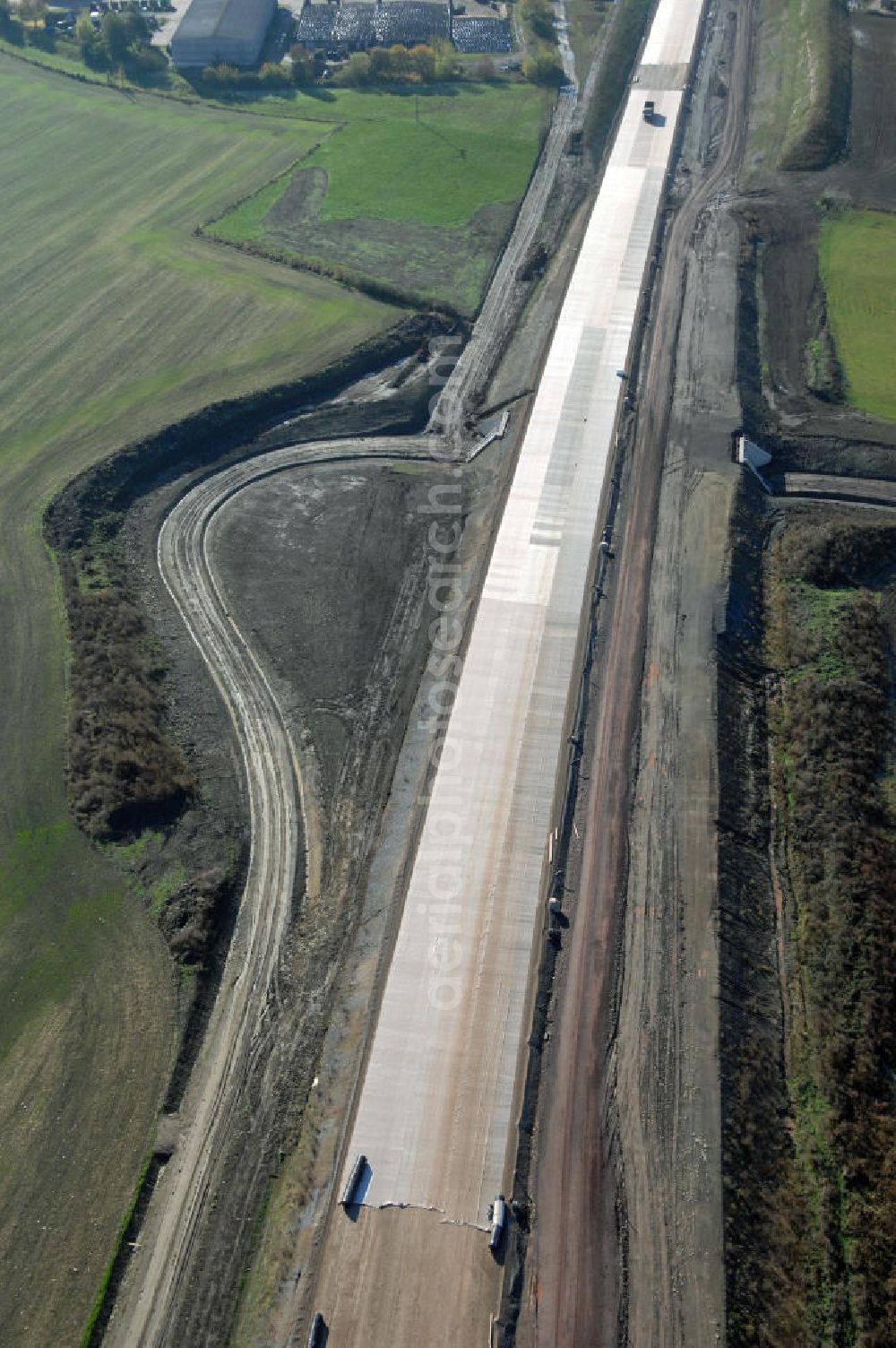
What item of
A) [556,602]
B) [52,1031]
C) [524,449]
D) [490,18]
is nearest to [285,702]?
[556,602]

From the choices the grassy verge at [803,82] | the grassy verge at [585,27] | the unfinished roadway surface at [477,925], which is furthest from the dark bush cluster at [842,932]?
the grassy verge at [585,27]

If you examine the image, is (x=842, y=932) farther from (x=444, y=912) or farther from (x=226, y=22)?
(x=226, y=22)

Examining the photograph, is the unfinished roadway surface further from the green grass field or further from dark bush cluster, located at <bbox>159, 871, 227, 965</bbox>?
the green grass field

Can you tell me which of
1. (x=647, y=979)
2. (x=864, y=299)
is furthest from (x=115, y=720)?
(x=864, y=299)

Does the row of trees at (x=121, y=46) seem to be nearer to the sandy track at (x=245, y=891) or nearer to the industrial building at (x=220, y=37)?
the industrial building at (x=220, y=37)

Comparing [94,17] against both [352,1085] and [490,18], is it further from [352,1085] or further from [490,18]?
[352,1085]

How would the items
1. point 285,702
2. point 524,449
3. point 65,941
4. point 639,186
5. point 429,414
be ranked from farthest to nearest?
1. point 639,186
2. point 429,414
3. point 524,449
4. point 285,702
5. point 65,941
